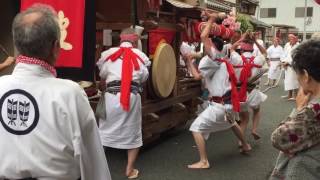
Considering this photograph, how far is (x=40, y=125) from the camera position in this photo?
1.93m

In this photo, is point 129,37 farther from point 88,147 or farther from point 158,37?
point 88,147

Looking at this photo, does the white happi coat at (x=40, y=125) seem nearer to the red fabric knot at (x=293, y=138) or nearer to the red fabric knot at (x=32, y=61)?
the red fabric knot at (x=32, y=61)

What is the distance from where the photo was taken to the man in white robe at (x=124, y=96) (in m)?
4.96

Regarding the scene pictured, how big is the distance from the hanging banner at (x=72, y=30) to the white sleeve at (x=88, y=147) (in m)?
1.59

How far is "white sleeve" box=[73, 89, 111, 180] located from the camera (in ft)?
6.46

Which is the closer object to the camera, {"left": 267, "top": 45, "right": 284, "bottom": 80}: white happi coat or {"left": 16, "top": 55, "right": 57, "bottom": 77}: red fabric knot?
{"left": 16, "top": 55, "right": 57, "bottom": 77}: red fabric knot

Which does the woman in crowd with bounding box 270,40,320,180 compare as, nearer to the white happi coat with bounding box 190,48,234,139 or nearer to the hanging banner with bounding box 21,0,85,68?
the hanging banner with bounding box 21,0,85,68

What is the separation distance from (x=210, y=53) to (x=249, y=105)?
1.60 meters

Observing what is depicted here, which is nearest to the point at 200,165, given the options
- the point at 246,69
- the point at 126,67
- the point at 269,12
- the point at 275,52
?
the point at 246,69

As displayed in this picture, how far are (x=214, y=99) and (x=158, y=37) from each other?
4.26ft

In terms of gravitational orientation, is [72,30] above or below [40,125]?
above

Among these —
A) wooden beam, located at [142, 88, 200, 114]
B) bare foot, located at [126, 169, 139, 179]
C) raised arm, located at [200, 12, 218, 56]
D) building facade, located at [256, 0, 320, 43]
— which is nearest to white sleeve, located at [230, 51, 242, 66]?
raised arm, located at [200, 12, 218, 56]

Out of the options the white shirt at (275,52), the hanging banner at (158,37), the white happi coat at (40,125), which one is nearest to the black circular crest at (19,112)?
the white happi coat at (40,125)

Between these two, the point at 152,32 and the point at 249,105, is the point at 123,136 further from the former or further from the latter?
the point at 249,105
